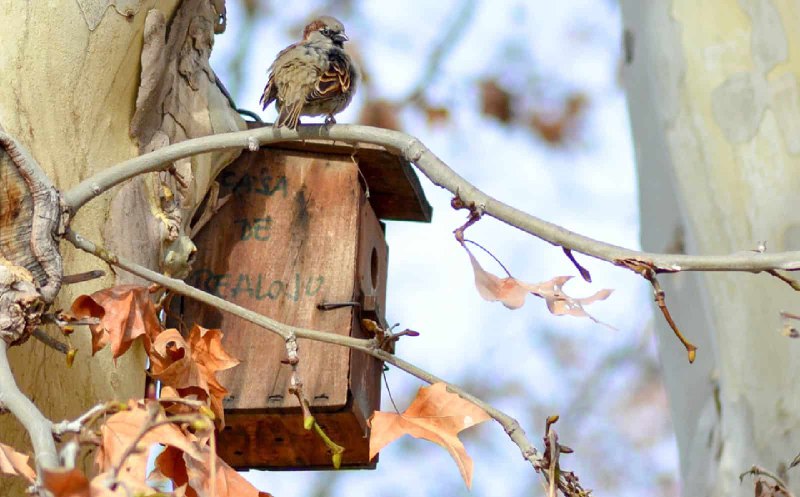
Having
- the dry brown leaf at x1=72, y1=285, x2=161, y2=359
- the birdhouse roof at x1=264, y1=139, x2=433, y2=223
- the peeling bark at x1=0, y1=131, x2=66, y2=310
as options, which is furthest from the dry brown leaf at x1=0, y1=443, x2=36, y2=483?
the birdhouse roof at x1=264, y1=139, x2=433, y2=223

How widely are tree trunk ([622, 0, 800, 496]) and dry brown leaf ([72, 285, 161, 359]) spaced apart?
5.55 ft

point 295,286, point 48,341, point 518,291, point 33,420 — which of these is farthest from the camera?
point 295,286

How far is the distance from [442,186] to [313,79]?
88 cm

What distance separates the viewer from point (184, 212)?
2828mm

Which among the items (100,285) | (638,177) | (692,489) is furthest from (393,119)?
(100,285)

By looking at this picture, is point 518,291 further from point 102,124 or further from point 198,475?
point 102,124

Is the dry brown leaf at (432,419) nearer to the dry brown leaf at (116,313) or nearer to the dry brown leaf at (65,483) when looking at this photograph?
the dry brown leaf at (116,313)

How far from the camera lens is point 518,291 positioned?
2238mm

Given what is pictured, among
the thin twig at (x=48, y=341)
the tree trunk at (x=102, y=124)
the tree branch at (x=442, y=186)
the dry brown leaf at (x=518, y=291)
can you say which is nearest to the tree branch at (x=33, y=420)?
the thin twig at (x=48, y=341)

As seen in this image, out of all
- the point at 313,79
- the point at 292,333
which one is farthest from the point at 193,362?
the point at 313,79

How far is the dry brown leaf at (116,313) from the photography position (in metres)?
2.25

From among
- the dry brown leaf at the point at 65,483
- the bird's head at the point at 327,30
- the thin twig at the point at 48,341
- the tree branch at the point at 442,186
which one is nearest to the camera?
the dry brown leaf at the point at 65,483

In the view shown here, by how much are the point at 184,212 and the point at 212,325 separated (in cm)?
29

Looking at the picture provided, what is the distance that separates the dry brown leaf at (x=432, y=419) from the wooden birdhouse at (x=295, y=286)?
70cm
